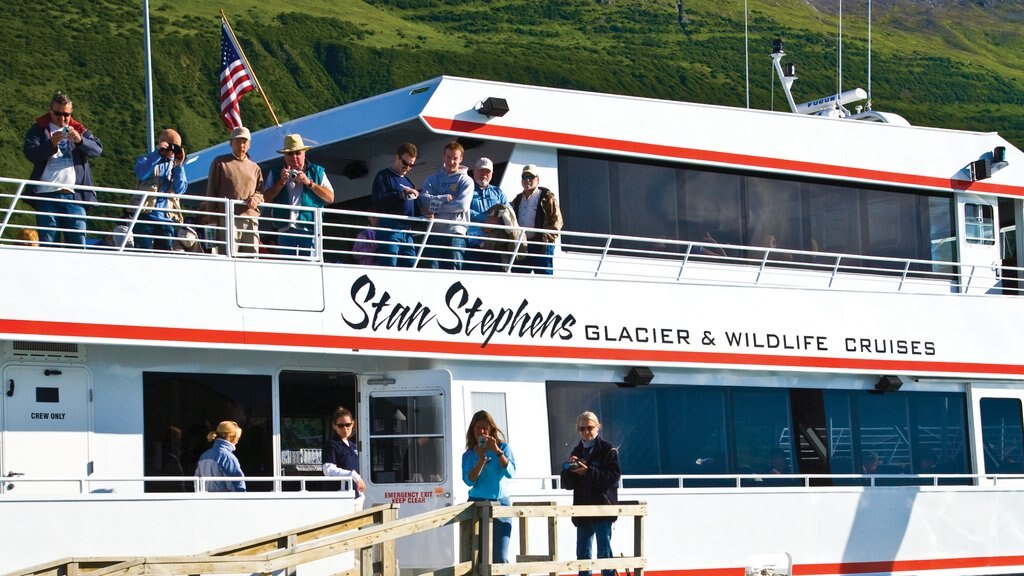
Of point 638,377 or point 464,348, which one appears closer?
point 464,348

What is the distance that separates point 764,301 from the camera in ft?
50.3

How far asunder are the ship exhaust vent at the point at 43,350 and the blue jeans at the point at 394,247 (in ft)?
9.01

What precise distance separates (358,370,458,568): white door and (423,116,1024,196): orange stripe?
2747 millimetres

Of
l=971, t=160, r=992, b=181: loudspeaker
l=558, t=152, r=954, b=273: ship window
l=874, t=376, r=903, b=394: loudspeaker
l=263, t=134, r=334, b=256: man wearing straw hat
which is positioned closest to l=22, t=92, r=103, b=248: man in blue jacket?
l=263, t=134, r=334, b=256: man wearing straw hat

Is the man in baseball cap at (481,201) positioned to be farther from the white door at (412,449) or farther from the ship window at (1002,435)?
the ship window at (1002,435)

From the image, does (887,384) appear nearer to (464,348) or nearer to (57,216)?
(464,348)

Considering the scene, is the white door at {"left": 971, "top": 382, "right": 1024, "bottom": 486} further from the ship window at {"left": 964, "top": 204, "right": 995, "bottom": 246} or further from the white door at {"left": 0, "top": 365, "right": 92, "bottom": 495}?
the white door at {"left": 0, "top": 365, "right": 92, "bottom": 495}

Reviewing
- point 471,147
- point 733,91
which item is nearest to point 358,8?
point 733,91

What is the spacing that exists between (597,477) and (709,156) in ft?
17.3

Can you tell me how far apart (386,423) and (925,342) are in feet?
21.0

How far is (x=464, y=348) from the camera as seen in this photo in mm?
13469

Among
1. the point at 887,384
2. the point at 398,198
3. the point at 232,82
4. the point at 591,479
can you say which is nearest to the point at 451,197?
the point at 398,198

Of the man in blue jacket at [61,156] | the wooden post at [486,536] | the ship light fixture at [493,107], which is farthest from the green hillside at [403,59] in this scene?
the wooden post at [486,536]

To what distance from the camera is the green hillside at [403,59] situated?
396ft
